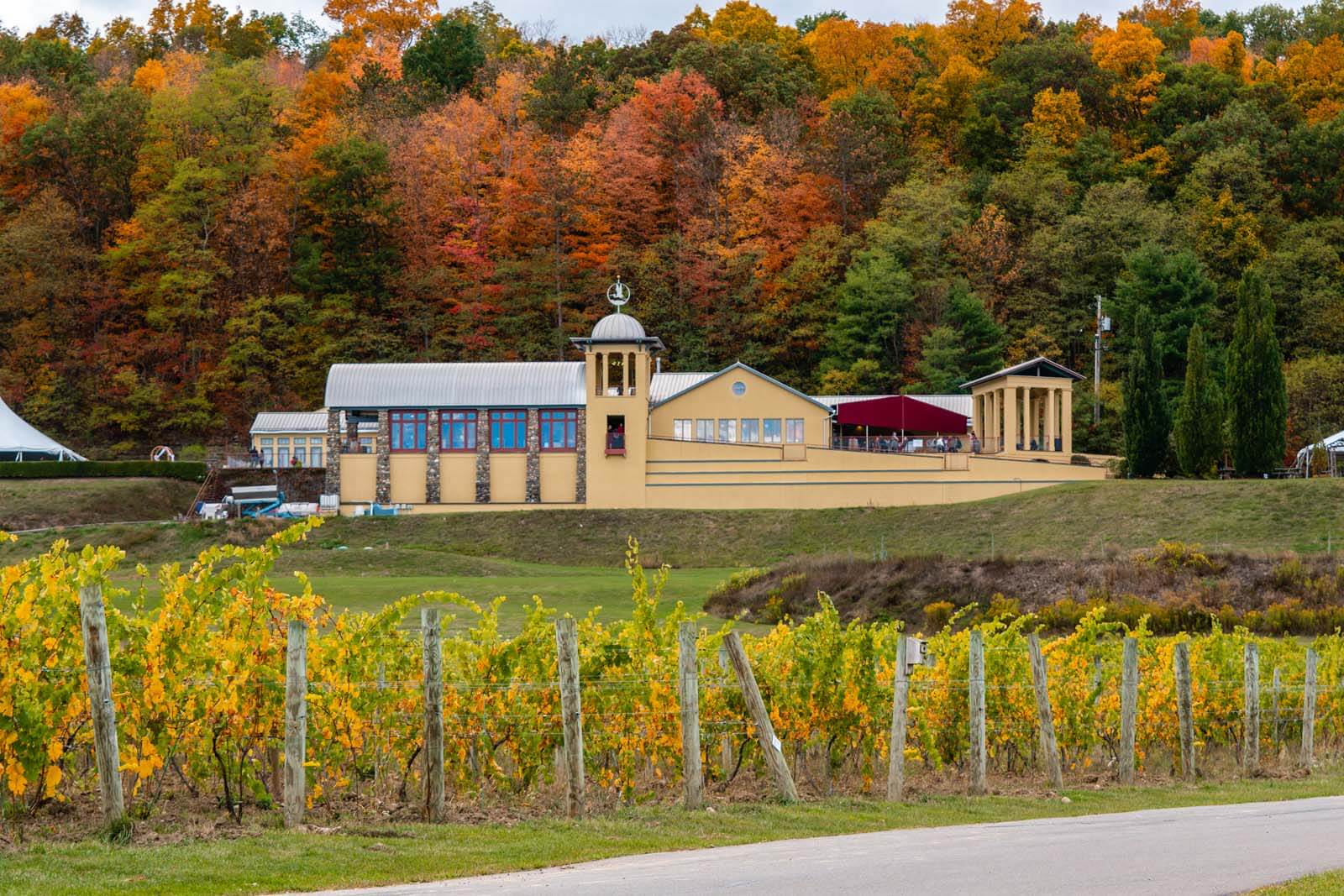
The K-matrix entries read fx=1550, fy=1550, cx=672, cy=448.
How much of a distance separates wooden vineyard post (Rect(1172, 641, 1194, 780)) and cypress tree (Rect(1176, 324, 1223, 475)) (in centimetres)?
3469

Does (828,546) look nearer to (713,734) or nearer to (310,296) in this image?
(713,734)

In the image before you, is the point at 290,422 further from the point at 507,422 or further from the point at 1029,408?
the point at 1029,408

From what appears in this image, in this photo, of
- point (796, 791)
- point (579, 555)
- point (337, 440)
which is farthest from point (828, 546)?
point (796, 791)

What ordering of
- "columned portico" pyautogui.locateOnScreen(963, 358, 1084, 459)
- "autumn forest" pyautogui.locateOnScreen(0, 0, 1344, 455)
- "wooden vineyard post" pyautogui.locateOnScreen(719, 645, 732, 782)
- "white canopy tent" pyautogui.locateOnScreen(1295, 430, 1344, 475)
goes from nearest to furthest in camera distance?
"wooden vineyard post" pyautogui.locateOnScreen(719, 645, 732, 782)
"white canopy tent" pyautogui.locateOnScreen(1295, 430, 1344, 475)
"columned portico" pyautogui.locateOnScreen(963, 358, 1084, 459)
"autumn forest" pyautogui.locateOnScreen(0, 0, 1344, 455)

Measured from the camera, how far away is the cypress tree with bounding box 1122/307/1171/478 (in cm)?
5119

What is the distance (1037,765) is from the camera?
56.1ft

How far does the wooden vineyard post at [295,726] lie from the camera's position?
38.8 feet

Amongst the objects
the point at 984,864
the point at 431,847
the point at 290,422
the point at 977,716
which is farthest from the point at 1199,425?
the point at 431,847

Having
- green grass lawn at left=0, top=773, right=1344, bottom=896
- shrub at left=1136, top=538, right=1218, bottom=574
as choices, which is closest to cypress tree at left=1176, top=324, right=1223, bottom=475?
shrub at left=1136, top=538, right=1218, bottom=574

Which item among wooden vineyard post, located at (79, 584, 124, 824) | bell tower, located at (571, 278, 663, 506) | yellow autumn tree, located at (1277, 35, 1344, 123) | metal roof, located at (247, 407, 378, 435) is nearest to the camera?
wooden vineyard post, located at (79, 584, 124, 824)

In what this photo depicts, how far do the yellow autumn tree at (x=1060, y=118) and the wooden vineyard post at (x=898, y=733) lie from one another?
6979 cm

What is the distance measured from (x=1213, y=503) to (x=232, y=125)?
5134cm

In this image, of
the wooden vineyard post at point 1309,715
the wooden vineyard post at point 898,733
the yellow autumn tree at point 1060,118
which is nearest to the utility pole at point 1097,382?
the yellow autumn tree at point 1060,118

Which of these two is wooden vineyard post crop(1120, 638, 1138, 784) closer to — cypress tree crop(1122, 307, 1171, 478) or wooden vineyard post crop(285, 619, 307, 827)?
wooden vineyard post crop(285, 619, 307, 827)
